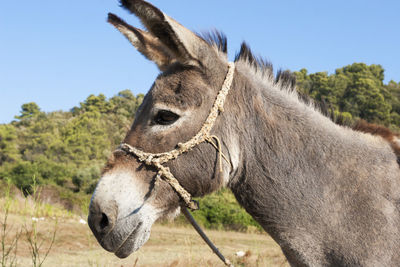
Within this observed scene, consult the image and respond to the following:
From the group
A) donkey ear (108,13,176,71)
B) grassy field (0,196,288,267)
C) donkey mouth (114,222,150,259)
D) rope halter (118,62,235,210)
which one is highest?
donkey ear (108,13,176,71)

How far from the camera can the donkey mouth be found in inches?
94.9

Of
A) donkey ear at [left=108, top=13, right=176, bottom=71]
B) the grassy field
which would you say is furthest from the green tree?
donkey ear at [left=108, top=13, right=176, bottom=71]

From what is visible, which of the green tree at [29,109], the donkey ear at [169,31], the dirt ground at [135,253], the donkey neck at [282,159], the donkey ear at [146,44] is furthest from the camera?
the green tree at [29,109]

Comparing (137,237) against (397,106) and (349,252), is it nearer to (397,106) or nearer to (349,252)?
(349,252)

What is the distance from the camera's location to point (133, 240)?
243cm

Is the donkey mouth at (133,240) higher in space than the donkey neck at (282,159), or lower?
lower

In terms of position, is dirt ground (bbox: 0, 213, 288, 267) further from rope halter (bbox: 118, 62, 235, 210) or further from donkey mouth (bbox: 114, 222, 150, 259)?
rope halter (bbox: 118, 62, 235, 210)

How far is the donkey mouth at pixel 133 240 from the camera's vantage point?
94.9 inches

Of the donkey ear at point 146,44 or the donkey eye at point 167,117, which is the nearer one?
the donkey eye at point 167,117

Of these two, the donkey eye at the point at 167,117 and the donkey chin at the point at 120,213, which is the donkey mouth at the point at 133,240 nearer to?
the donkey chin at the point at 120,213

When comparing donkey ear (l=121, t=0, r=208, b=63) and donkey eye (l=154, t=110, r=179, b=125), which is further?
donkey eye (l=154, t=110, r=179, b=125)

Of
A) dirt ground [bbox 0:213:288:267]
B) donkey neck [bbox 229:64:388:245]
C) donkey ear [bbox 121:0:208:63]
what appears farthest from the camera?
dirt ground [bbox 0:213:288:267]

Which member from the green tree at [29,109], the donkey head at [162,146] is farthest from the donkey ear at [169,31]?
the green tree at [29,109]

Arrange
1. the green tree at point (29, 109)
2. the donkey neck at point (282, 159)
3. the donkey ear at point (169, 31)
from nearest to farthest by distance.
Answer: the donkey ear at point (169, 31)
the donkey neck at point (282, 159)
the green tree at point (29, 109)
